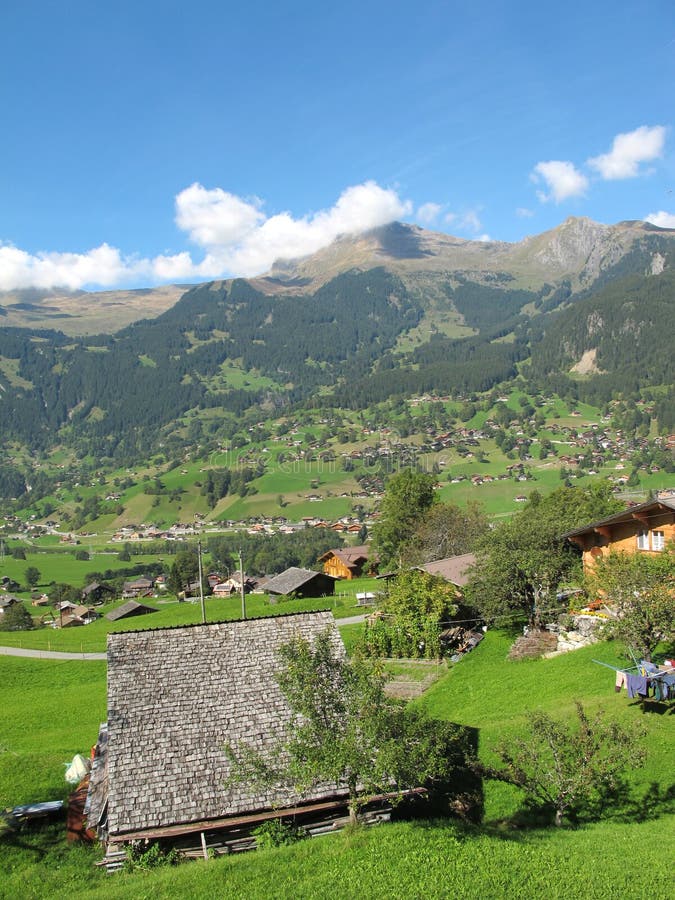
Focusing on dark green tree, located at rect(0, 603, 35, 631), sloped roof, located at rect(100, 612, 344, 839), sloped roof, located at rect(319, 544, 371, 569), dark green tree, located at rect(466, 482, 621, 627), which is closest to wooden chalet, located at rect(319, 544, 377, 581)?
sloped roof, located at rect(319, 544, 371, 569)

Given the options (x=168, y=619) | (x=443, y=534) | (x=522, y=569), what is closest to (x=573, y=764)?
(x=522, y=569)

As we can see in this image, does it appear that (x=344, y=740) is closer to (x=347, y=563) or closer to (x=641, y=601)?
(x=641, y=601)

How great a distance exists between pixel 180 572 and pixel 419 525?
5286 centimetres

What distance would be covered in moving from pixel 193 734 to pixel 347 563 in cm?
7860

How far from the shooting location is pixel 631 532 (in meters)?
33.5

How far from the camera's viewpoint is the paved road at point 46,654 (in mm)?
47531

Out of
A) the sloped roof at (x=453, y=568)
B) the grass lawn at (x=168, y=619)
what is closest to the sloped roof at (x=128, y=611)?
the grass lawn at (x=168, y=619)

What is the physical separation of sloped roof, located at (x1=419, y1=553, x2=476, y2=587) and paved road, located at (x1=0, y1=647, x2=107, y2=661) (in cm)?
2515

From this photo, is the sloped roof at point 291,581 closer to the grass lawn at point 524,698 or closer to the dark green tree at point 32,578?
the grass lawn at point 524,698

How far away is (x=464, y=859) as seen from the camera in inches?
505

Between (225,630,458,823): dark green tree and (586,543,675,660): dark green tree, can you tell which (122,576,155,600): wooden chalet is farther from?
(225,630,458,823): dark green tree

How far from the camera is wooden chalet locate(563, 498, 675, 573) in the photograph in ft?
103

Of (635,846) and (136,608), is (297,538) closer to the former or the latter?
(136,608)

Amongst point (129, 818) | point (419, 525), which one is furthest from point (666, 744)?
point (419, 525)
